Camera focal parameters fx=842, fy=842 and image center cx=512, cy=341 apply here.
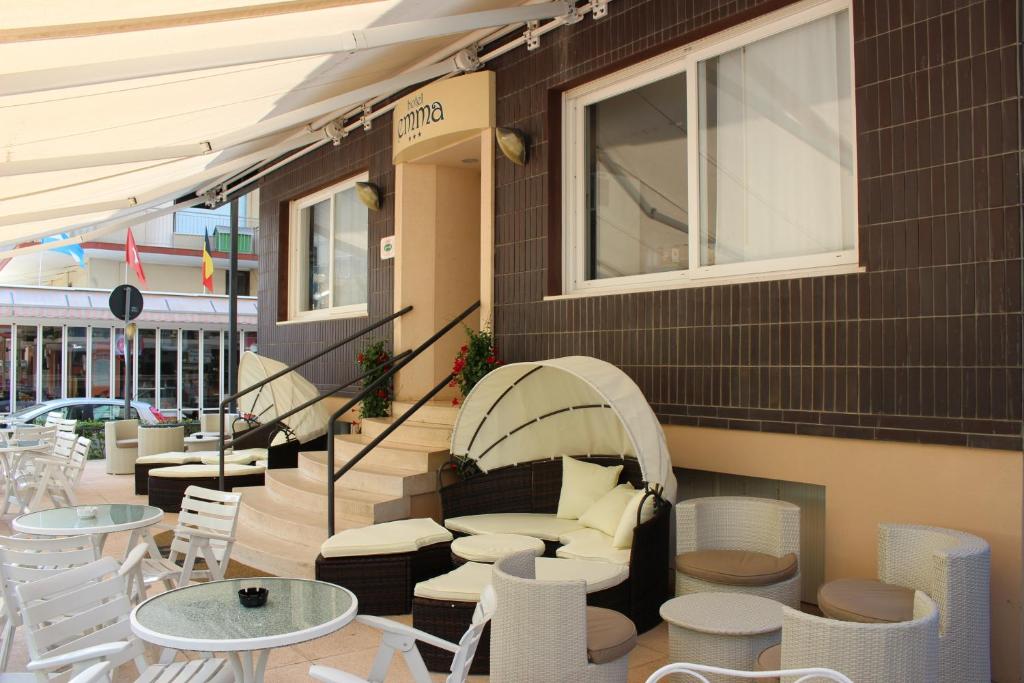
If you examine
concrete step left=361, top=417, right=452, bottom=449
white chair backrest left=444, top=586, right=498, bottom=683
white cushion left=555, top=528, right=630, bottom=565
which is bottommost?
white cushion left=555, top=528, right=630, bottom=565

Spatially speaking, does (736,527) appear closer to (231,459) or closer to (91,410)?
(231,459)

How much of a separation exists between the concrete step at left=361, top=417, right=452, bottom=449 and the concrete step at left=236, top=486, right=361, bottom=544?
98cm

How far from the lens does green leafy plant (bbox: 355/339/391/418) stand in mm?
8812

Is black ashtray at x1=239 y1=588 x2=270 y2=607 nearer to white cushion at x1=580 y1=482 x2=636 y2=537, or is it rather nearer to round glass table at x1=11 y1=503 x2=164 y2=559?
round glass table at x1=11 y1=503 x2=164 y2=559

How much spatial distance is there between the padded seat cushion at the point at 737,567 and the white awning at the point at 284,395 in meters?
4.91

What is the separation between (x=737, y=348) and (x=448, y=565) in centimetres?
242

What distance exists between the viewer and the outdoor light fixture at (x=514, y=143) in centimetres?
727

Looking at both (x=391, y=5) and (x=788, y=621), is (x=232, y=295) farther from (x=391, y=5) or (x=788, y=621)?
(x=788, y=621)

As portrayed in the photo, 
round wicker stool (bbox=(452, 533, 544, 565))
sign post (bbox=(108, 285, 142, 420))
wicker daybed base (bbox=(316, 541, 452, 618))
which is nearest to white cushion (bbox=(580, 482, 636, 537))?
round wicker stool (bbox=(452, 533, 544, 565))

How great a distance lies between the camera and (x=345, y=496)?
683 centimetres

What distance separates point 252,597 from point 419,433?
4166 mm

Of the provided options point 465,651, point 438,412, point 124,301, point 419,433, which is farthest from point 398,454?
point 124,301

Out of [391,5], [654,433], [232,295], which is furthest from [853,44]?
[232,295]

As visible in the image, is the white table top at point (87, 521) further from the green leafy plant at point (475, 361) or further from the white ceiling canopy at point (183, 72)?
the green leafy plant at point (475, 361)
